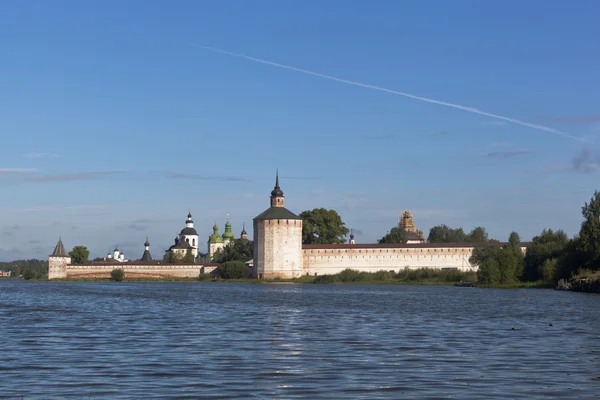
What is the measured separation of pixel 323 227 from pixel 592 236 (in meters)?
42.8

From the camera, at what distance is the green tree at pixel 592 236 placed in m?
37.9

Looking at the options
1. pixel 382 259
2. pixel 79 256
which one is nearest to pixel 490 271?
pixel 382 259

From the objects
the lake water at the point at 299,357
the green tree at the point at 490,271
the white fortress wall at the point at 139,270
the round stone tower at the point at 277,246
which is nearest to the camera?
the lake water at the point at 299,357

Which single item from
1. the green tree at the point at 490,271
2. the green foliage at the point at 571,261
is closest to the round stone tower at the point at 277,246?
the green tree at the point at 490,271

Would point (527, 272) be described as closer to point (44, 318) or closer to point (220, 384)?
point (44, 318)

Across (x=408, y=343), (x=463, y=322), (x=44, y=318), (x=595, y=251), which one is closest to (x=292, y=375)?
(x=408, y=343)

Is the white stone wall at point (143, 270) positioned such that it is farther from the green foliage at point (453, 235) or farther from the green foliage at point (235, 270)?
the green foliage at point (453, 235)

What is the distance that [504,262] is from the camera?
47.3 m

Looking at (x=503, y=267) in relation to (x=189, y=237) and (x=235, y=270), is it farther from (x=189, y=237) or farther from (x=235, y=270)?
(x=189, y=237)

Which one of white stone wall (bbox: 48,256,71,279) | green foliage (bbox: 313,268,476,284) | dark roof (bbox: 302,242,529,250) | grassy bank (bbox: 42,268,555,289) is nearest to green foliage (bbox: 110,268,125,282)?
white stone wall (bbox: 48,256,71,279)

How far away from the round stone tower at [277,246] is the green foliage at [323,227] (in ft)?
26.5

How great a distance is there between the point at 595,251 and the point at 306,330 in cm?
2483

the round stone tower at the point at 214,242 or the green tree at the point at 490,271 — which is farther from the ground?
the round stone tower at the point at 214,242

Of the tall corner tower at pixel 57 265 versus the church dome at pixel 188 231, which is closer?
the tall corner tower at pixel 57 265
